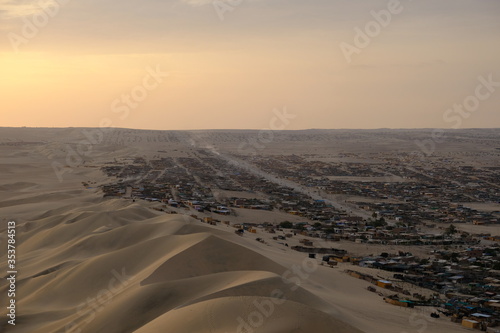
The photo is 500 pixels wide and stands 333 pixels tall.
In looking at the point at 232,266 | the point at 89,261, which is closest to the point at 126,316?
the point at 232,266

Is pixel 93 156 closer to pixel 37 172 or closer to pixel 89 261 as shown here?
pixel 37 172

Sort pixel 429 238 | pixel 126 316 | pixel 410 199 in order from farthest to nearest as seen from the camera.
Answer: pixel 410 199 → pixel 429 238 → pixel 126 316

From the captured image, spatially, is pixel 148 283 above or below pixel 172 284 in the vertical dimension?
below

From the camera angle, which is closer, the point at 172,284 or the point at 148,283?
the point at 172,284

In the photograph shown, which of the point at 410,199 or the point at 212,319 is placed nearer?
the point at 212,319

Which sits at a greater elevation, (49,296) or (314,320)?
(314,320)

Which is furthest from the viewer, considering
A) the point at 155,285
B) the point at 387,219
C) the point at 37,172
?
the point at 37,172
